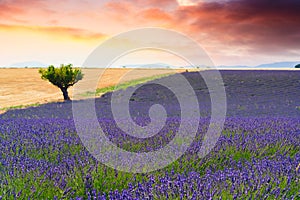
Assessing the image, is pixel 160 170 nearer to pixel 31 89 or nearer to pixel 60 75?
pixel 60 75

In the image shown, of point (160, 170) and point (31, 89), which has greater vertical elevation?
point (160, 170)

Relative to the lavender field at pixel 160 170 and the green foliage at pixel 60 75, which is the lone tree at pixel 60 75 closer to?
the green foliage at pixel 60 75

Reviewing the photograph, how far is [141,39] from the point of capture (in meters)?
3.85

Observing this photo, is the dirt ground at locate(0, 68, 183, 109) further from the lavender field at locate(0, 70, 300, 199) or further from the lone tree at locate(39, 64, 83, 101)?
the lavender field at locate(0, 70, 300, 199)

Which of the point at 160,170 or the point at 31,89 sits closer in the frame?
the point at 160,170

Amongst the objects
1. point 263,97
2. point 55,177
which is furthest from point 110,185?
point 263,97

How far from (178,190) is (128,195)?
324 mm

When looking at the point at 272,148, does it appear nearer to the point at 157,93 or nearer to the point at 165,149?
the point at 165,149

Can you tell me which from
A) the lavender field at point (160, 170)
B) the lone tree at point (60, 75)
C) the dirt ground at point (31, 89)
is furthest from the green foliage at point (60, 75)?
the lavender field at point (160, 170)

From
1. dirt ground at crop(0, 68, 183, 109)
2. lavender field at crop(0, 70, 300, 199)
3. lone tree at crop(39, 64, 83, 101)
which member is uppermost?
lone tree at crop(39, 64, 83, 101)

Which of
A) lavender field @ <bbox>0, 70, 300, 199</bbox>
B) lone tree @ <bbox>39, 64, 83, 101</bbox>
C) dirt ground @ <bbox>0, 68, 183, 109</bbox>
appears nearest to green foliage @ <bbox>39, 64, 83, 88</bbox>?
lone tree @ <bbox>39, 64, 83, 101</bbox>

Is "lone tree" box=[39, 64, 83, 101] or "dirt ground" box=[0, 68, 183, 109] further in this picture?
"dirt ground" box=[0, 68, 183, 109]

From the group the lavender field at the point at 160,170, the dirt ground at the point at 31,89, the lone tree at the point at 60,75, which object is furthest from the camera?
the dirt ground at the point at 31,89

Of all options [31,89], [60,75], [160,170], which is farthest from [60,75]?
[160,170]
